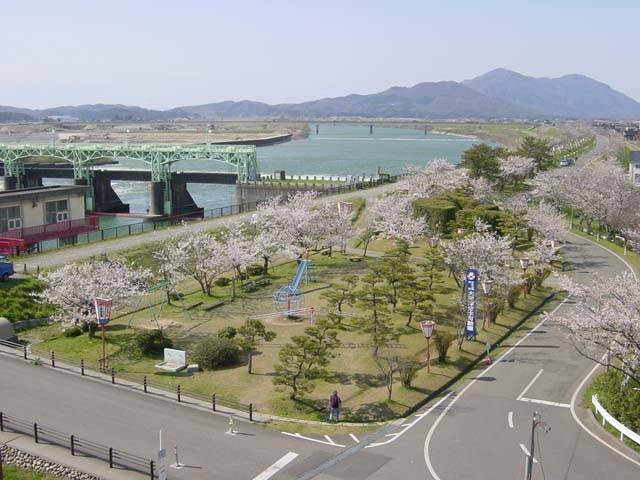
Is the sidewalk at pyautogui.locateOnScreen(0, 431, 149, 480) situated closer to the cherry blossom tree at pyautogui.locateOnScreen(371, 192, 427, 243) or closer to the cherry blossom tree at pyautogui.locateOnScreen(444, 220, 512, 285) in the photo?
the cherry blossom tree at pyautogui.locateOnScreen(444, 220, 512, 285)

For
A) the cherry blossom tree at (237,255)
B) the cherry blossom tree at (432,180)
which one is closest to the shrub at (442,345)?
the cherry blossom tree at (237,255)

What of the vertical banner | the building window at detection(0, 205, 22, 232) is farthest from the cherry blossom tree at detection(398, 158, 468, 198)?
the building window at detection(0, 205, 22, 232)

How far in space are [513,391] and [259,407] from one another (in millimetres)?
7520

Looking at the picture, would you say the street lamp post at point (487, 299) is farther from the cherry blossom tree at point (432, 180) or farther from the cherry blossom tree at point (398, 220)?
the cherry blossom tree at point (432, 180)

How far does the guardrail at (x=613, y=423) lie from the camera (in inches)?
626

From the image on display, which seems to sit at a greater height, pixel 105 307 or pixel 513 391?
pixel 105 307

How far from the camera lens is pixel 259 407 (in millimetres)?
18922

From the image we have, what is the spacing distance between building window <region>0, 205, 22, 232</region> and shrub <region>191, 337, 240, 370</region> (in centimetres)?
2303

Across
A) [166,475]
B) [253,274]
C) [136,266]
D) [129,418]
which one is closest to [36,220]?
[136,266]

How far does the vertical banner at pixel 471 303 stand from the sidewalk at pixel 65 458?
561 inches

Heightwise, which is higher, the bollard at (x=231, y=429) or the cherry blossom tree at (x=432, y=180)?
the cherry blossom tree at (x=432, y=180)

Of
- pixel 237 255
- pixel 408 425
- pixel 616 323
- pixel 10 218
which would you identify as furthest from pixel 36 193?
pixel 616 323

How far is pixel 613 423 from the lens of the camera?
16781 mm

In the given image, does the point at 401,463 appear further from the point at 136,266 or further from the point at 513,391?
the point at 136,266
